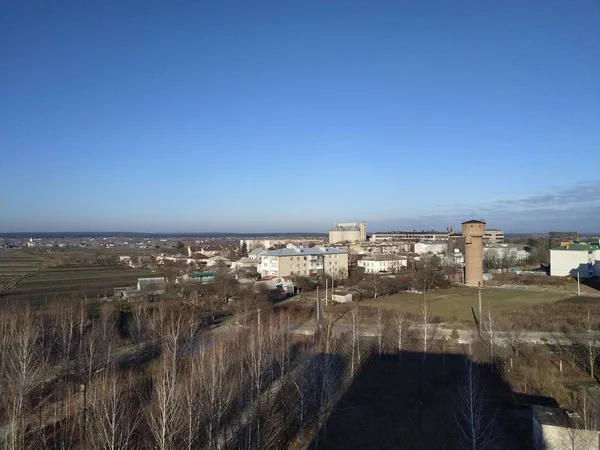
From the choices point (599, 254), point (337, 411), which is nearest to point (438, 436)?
point (337, 411)

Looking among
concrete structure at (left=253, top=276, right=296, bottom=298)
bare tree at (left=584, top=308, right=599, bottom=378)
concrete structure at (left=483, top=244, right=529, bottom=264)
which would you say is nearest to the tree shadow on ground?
bare tree at (left=584, top=308, right=599, bottom=378)

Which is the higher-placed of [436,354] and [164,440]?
[164,440]

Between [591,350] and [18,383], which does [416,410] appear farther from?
Answer: [18,383]

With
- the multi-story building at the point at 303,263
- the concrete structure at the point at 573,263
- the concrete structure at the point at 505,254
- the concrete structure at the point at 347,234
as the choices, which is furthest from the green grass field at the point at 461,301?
the concrete structure at the point at 347,234

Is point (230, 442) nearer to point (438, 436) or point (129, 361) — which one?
point (438, 436)

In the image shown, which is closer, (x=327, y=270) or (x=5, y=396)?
(x=5, y=396)

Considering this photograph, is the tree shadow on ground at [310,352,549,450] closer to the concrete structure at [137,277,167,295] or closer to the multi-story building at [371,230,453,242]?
the concrete structure at [137,277,167,295]

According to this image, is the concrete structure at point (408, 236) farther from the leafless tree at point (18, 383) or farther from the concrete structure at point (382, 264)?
the leafless tree at point (18, 383)
